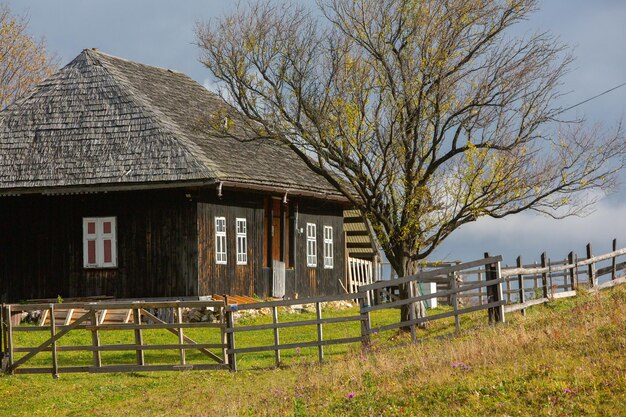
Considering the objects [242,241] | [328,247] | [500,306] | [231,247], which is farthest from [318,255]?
[500,306]

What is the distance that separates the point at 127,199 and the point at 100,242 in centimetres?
147

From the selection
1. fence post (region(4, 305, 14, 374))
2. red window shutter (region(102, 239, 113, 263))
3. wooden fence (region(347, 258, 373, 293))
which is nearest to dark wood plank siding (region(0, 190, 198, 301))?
red window shutter (region(102, 239, 113, 263))

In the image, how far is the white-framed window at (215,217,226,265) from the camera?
2820 centimetres

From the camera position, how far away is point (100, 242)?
28000mm

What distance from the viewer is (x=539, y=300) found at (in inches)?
933

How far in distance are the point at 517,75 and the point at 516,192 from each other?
9.07ft

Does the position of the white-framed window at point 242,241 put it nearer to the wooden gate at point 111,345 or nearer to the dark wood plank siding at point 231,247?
the dark wood plank siding at point 231,247

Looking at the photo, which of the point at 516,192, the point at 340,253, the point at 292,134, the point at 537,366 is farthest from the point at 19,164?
the point at 537,366

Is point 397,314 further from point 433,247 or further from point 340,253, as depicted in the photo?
point 433,247

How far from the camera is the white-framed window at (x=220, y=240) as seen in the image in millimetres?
28203

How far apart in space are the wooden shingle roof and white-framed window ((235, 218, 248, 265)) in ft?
4.43

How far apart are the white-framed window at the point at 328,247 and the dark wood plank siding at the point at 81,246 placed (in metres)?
7.99

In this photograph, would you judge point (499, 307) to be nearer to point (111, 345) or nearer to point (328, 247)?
point (111, 345)

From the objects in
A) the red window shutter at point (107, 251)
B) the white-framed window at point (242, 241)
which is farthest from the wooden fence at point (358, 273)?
the red window shutter at point (107, 251)
